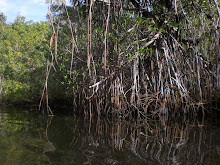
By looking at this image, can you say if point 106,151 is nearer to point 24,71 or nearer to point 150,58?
point 150,58

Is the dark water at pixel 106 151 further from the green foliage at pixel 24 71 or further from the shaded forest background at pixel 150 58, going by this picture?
the green foliage at pixel 24 71

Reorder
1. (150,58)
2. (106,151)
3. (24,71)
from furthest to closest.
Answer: (24,71)
(150,58)
(106,151)

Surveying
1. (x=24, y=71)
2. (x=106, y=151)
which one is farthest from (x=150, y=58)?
(x=24, y=71)

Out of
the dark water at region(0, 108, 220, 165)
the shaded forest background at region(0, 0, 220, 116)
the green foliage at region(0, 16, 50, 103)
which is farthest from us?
the green foliage at region(0, 16, 50, 103)

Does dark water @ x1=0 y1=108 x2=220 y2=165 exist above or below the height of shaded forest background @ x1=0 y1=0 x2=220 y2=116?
below

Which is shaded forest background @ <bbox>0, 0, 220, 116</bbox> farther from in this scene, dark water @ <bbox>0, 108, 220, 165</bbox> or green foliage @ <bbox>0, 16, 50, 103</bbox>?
green foliage @ <bbox>0, 16, 50, 103</bbox>

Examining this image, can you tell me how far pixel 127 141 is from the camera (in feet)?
6.12

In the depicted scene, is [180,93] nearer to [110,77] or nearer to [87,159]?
[110,77]

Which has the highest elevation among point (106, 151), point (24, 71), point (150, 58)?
point (24, 71)

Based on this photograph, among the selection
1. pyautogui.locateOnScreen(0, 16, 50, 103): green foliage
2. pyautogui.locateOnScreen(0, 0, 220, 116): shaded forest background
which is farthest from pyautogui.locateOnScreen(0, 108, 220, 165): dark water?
pyautogui.locateOnScreen(0, 16, 50, 103): green foliage

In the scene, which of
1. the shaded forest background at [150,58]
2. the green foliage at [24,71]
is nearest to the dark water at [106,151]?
the shaded forest background at [150,58]

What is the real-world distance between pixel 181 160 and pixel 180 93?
7.23 feet

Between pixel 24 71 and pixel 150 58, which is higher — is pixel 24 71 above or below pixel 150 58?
above

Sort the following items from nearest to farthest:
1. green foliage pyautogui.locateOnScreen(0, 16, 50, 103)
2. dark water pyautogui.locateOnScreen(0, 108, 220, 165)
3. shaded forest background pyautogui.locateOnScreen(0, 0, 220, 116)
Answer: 1. dark water pyautogui.locateOnScreen(0, 108, 220, 165)
2. shaded forest background pyautogui.locateOnScreen(0, 0, 220, 116)
3. green foliage pyautogui.locateOnScreen(0, 16, 50, 103)
